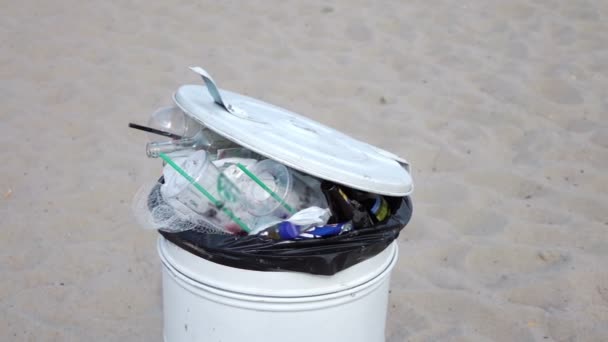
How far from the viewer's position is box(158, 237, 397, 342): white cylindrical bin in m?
1.28

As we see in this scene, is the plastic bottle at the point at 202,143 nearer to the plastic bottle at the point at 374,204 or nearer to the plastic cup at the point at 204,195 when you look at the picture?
the plastic cup at the point at 204,195

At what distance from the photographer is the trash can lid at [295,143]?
1.25 meters

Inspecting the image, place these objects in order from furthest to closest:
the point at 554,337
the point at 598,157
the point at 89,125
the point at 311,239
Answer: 1. the point at 89,125
2. the point at 598,157
3. the point at 554,337
4. the point at 311,239

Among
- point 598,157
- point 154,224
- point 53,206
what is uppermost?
point 154,224

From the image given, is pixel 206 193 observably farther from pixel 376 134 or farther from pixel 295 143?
pixel 376 134

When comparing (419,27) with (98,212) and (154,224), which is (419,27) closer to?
(98,212)

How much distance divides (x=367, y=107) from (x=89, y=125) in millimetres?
1377

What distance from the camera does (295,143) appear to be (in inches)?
52.3

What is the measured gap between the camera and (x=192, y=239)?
4.22 feet

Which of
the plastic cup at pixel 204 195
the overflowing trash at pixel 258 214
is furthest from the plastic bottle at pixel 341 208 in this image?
the plastic cup at pixel 204 195

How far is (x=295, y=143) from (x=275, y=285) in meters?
0.28

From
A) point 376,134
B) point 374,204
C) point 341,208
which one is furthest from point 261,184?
point 376,134

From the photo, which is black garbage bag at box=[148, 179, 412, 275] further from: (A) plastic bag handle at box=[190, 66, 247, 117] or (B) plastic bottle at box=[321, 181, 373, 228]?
(A) plastic bag handle at box=[190, 66, 247, 117]

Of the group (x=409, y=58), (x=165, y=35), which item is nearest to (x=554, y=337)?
(x=409, y=58)
